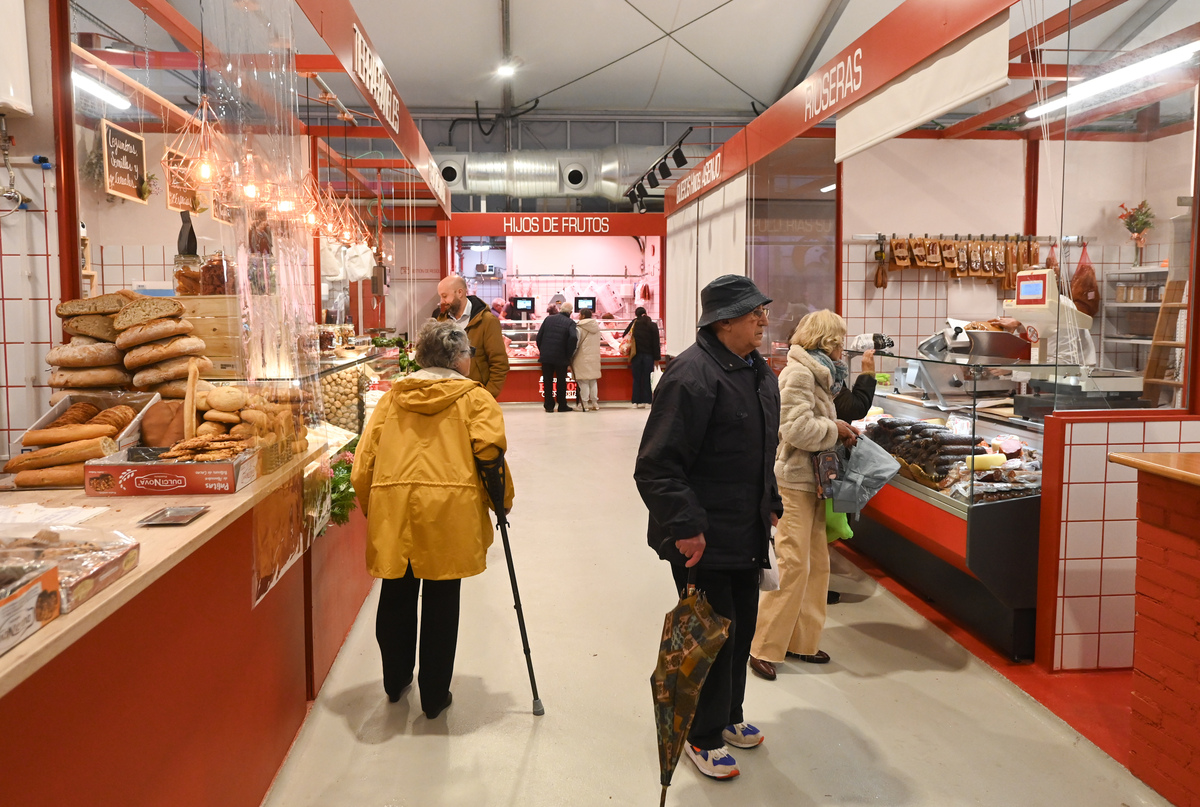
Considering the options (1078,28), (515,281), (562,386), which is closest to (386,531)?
(1078,28)

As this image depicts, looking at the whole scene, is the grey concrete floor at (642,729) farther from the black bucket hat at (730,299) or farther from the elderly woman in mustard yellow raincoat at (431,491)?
the black bucket hat at (730,299)

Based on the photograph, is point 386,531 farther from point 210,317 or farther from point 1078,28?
point 1078,28

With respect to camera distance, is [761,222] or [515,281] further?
[515,281]

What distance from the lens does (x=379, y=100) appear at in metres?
5.74

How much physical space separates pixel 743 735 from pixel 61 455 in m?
2.40

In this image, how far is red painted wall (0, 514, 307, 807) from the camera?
1.46 meters

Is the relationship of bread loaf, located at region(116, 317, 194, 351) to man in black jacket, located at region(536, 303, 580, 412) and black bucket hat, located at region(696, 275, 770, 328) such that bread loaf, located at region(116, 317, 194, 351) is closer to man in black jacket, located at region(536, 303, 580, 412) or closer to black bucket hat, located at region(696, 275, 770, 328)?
black bucket hat, located at region(696, 275, 770, 328)

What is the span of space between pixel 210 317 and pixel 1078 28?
12.3ft

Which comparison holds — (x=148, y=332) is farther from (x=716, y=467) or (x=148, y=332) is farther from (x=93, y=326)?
(x=716, y=467)

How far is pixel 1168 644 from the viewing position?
258 cm

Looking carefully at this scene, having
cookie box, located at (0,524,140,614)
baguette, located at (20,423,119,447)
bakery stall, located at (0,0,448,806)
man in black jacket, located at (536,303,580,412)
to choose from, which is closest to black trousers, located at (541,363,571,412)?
man in black jacket, located at (536,303,580,412)

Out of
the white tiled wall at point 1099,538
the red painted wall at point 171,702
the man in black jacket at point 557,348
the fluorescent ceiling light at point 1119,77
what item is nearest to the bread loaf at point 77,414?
the red painted wall at point 171,702

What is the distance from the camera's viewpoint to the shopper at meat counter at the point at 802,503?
3451 millimetres

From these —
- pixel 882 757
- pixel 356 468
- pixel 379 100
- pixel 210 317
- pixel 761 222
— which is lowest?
pixel 882 757
